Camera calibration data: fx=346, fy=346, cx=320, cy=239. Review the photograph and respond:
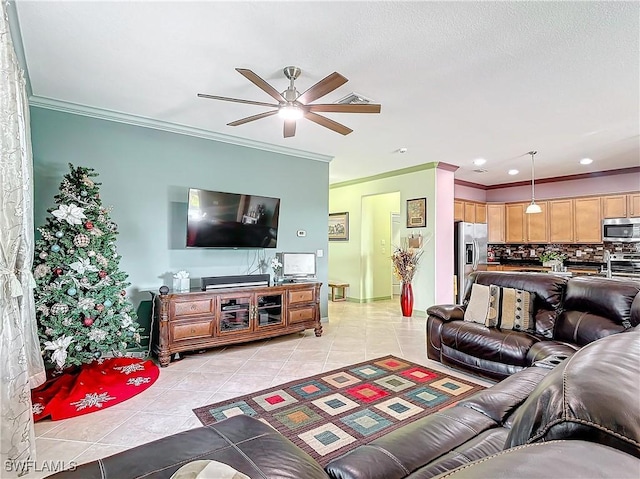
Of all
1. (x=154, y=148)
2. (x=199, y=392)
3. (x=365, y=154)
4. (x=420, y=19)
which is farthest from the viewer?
(x=365, y=154)

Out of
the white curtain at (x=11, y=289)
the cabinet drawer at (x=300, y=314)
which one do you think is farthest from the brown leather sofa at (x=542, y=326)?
the white curtain at (x=11, y=289)

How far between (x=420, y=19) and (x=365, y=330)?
3.87 meters

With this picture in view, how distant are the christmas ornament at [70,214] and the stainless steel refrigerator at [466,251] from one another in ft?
19.0

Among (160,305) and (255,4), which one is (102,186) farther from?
(255,4)

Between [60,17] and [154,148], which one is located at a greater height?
A: [60,17]

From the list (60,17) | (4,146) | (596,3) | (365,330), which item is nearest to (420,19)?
(596,3)

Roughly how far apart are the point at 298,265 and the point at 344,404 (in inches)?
95.6

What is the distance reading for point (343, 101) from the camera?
3328mm

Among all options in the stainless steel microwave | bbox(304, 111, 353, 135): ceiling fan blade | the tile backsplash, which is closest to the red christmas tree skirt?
bbox(304, 111, 353, 135): ceiling fan blade

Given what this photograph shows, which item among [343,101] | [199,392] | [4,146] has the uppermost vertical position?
[343,101]

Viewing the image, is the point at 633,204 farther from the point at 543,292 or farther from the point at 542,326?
the point at 542,326

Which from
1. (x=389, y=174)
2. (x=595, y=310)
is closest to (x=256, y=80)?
(x=595, y=310)

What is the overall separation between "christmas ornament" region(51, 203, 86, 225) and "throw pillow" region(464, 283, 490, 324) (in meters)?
3.67

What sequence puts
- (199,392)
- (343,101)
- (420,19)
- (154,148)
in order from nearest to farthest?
1. (420,19)
2. (199,392)
3. (343,101)
4. (154,148)
